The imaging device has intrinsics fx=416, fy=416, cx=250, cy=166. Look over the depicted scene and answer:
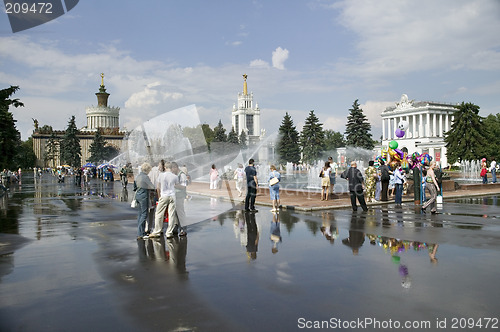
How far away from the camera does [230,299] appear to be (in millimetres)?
5406

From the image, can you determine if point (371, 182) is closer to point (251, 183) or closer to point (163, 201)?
point (251, 183)

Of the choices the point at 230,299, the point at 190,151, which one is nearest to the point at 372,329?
the point at 230,299

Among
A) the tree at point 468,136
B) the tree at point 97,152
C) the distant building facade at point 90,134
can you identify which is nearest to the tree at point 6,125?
the tree at point 468,136

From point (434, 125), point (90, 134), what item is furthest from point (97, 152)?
point (434, 125)

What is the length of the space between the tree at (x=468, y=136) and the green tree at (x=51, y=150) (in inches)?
4277

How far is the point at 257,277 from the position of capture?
20.9 feet

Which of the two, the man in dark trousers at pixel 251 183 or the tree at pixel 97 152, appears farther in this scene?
the tree at pixel 97 152

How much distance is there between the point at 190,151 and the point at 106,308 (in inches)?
1192

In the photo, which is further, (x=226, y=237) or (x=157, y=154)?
(x=157, y=154)

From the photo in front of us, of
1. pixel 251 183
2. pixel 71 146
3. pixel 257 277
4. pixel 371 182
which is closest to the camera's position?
pixel 257 277

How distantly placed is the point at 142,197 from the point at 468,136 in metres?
64.6

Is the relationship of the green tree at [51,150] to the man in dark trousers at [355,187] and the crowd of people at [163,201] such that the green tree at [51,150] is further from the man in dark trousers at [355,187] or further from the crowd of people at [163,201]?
the crowd of people at [163,201]

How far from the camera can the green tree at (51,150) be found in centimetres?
12556

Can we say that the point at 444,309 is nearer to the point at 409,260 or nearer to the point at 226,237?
the point at 409,260
